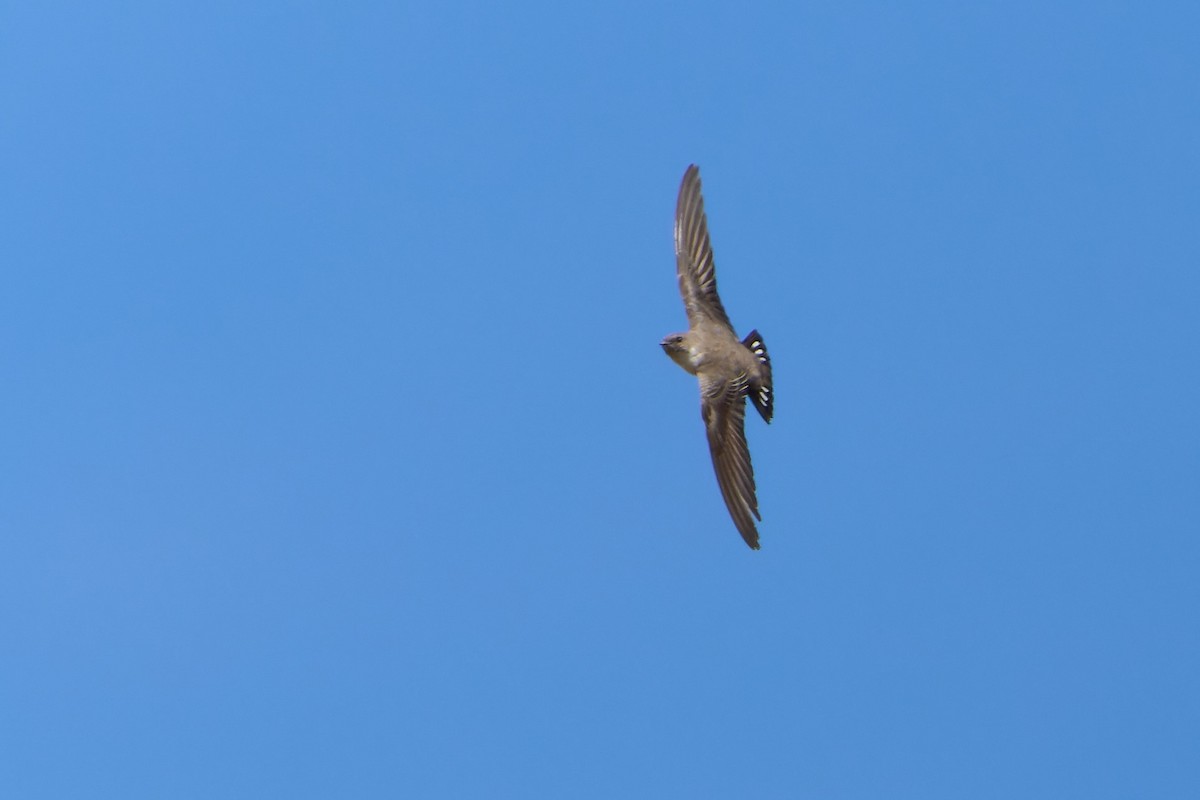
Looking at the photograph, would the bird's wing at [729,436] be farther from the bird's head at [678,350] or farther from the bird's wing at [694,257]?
the bird's wing at [694,257]

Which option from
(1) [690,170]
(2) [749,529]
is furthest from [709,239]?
(2) [749,529]

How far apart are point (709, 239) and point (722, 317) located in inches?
29.5

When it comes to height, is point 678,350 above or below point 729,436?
above

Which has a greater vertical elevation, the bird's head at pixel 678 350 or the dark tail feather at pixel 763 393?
the bird's head at pixel 678 350

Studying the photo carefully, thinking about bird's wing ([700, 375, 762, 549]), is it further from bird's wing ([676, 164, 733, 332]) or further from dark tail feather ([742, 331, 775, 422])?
bird's wing ([676, 164, 733, 332])

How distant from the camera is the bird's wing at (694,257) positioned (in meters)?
15.4

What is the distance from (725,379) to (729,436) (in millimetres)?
460

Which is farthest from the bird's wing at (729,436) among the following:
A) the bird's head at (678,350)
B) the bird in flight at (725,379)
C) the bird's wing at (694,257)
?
the bird's wing at (694,257)

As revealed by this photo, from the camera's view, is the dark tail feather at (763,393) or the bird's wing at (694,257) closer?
the dark tail feather at (763,393)

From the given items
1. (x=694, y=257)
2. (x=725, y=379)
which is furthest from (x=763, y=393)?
(x=694, y=257)

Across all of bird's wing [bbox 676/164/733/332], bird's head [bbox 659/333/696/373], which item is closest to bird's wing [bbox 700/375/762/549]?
bird's head [bbox 659/333/696/373]

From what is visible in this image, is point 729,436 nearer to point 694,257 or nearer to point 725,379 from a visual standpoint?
point 725,379

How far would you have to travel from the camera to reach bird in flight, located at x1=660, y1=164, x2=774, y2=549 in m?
14.2

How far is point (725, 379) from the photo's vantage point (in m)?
14.5
